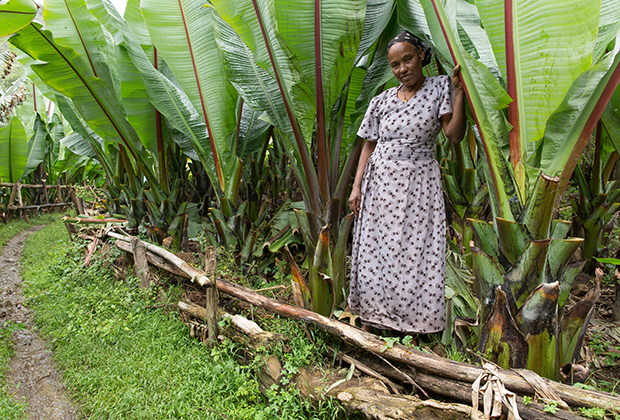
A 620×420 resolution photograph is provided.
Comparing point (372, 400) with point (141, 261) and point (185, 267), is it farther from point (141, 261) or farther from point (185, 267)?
point (141, 261)

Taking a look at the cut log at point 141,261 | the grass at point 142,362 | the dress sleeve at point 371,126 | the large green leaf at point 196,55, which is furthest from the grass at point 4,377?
the dress sleeve at point 371,126

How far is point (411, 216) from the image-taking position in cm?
188

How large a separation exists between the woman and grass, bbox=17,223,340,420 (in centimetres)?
59

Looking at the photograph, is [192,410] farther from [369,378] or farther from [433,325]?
[433,325]

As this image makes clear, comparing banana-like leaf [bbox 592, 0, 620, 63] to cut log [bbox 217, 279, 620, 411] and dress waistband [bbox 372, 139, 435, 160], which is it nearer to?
dress waistband [bbox 372, 139, 435, 160]

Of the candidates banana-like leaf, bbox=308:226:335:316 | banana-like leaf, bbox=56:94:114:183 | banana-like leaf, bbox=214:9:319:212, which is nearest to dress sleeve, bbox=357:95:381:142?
banana-like leaf, bbox=214:9:319:212

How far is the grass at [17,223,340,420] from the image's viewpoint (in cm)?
190

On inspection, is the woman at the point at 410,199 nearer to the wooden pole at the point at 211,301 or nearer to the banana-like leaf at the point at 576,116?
the banana-like leaf at the point at 576,116

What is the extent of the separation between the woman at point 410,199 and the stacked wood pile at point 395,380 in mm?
195

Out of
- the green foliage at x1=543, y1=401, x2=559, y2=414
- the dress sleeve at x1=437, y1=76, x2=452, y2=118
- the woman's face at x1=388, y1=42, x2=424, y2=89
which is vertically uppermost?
the woman's face at x1=388, y1=42, x2=424, y2=89

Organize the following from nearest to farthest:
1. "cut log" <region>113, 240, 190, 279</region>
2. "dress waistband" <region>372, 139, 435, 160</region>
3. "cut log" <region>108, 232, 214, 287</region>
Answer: "dress waistband" <region>372, 139, 435, 160</region>
"cut log" <region>108, 232, 214, 287</region>
"cut log" <region>113, 240, 190, 279</region>

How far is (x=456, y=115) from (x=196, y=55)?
2.19m

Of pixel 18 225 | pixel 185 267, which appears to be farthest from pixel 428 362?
pixel 18 225

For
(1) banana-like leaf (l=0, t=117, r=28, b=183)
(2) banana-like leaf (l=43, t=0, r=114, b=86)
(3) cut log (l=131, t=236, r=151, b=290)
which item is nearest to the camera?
(3) cut log (l=131, t=236, r=151, b=290)
